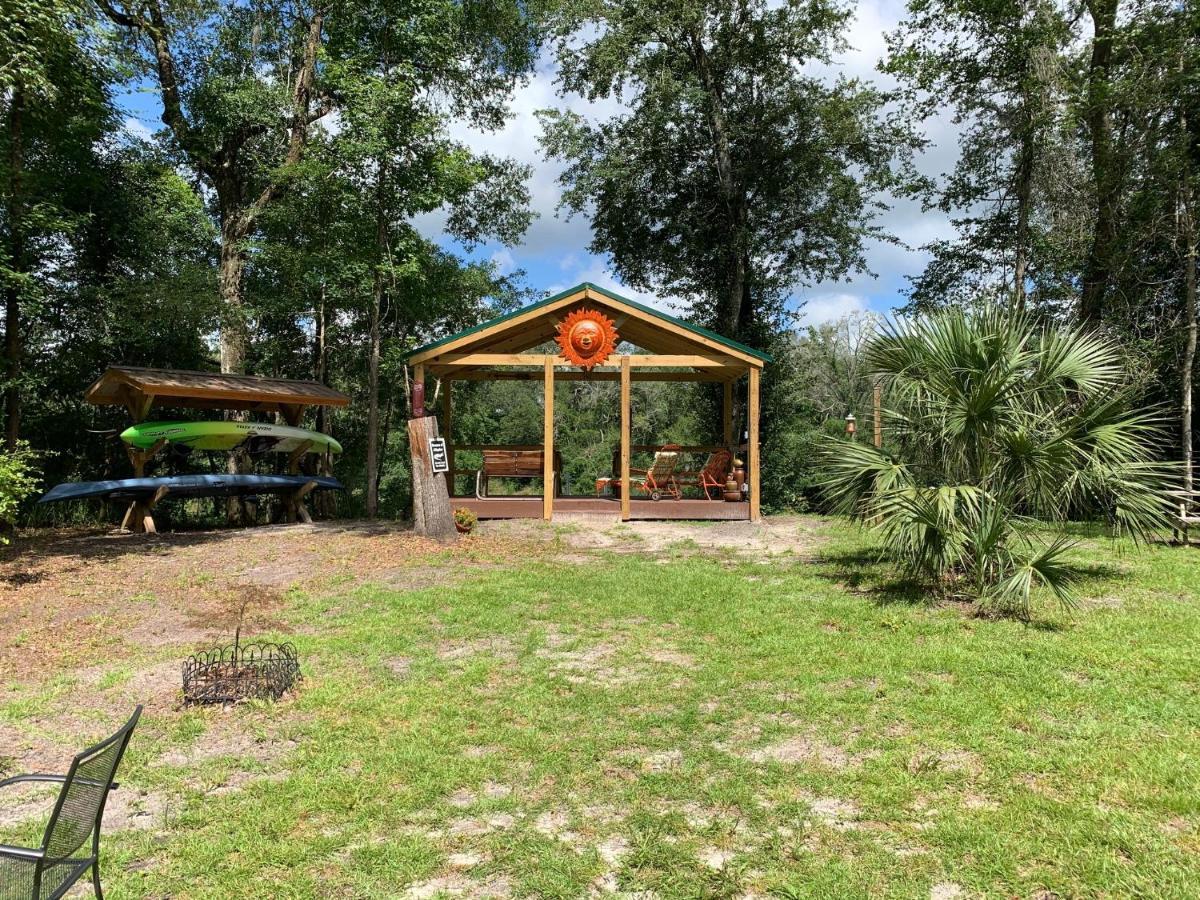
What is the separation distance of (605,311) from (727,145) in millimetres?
9241

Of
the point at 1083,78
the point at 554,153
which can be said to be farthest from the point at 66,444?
the point at 1083,78

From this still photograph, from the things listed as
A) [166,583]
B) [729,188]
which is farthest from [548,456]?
[729,188]

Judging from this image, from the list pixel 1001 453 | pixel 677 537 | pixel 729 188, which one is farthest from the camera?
pixel 729 188

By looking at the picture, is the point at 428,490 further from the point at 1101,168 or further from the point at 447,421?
the point at 1101,168

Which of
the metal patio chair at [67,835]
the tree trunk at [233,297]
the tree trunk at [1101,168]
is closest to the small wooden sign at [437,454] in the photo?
the tree trunk at [233,297]

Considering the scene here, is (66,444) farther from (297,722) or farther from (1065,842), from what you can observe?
(1065,842)

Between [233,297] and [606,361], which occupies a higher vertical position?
[233,297]

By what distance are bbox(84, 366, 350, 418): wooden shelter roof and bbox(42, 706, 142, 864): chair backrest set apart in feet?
36.7

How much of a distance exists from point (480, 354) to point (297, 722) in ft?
32.5

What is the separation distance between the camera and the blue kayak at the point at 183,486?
464 inches

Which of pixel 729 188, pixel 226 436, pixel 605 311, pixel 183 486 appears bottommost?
pixel 183 486

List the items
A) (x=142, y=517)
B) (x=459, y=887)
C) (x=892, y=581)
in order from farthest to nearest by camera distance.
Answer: (x=142, y=517) → (x=892, y=581) → (x=459, y=887)

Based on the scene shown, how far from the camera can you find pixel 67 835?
220cm

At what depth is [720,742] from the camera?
160 inches
